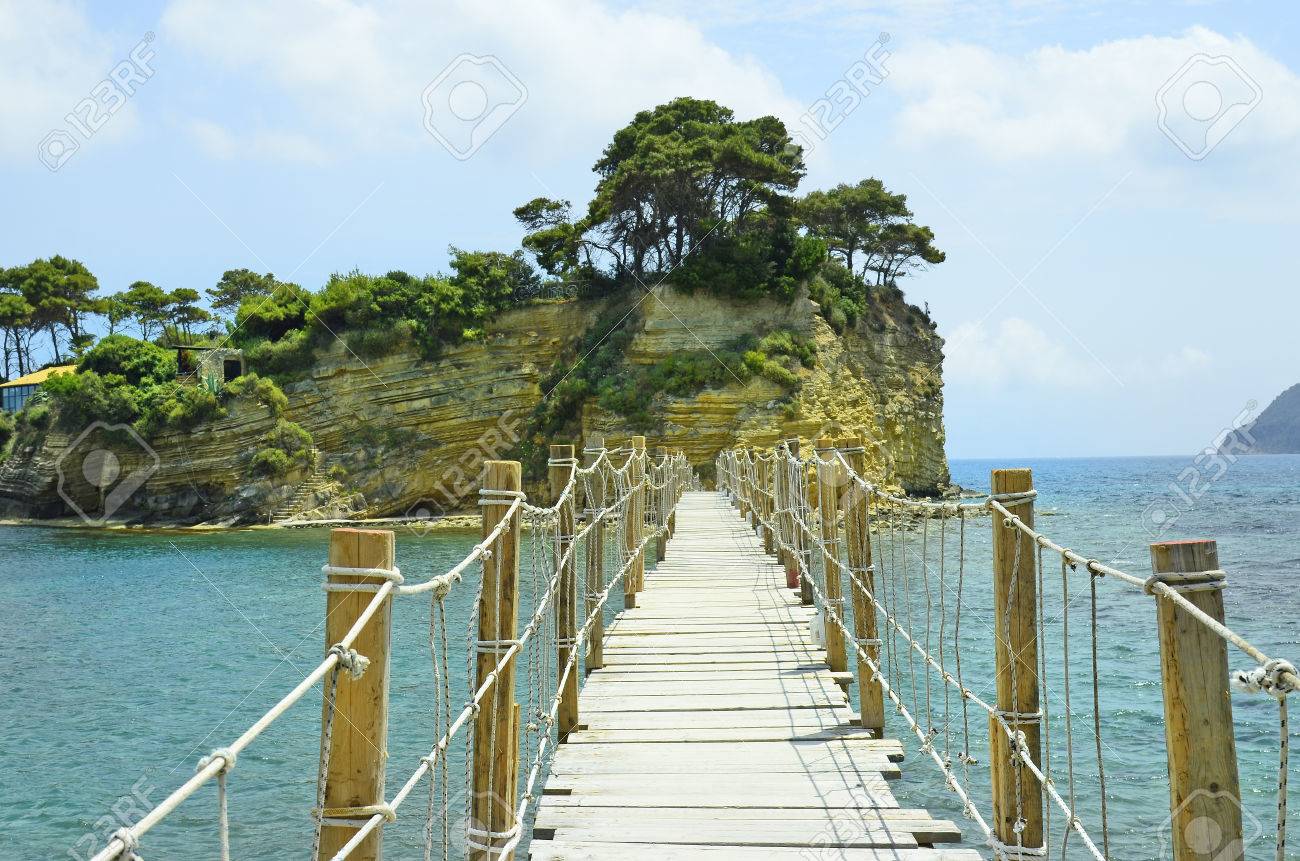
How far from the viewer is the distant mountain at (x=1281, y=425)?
17538 cm

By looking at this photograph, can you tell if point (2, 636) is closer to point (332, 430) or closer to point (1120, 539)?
point (332, 430)

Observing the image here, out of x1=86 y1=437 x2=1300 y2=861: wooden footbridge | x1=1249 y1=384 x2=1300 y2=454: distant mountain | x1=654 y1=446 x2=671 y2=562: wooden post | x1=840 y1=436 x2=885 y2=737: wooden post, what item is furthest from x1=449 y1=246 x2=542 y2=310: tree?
x1=1249 y1=384 x2=1300 y2=454: distant mountain

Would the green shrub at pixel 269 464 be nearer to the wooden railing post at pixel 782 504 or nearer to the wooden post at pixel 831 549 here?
the wooden railing post at pixel 782 504

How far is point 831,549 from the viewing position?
22.3 feet

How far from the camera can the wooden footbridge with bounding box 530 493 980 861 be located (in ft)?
12.3

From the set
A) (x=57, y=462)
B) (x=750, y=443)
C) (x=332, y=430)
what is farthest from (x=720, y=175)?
(x=57, y=462)

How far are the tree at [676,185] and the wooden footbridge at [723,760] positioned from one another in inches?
1064

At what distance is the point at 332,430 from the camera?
36.2m

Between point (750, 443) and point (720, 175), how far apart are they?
979 cm

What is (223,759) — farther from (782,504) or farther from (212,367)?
(212,367)

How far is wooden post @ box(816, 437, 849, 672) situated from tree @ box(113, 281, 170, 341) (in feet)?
156

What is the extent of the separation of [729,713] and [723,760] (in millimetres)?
814

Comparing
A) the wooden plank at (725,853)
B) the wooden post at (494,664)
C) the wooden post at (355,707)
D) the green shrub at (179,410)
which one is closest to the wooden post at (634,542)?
the wooden post at (494,664)

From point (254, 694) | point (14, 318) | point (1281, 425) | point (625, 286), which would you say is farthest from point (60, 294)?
point (1281, 425)
